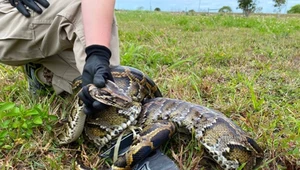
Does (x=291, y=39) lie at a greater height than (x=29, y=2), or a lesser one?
lesser

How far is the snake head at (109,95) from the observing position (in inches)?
94.9

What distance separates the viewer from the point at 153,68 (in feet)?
15.6

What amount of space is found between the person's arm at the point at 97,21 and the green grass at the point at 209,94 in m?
0.76

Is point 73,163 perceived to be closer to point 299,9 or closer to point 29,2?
point 29,2

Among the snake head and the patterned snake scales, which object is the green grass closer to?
the patterned snake scales

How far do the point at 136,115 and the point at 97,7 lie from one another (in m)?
0.82

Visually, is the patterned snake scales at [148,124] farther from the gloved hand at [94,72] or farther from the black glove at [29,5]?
the black glove at [29,5]

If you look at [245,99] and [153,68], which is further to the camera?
[153,68]

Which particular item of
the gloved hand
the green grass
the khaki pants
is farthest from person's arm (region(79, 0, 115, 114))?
the green grass

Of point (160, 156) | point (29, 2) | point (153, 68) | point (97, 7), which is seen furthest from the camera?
point (153, 68)

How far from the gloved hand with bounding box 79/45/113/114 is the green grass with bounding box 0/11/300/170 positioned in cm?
42

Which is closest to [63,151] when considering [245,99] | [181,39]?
[245,99]

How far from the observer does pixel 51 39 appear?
3133 mm

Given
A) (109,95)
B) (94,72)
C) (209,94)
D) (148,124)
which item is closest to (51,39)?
(94,72)
